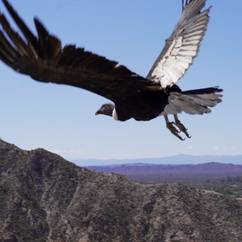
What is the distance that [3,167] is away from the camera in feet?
276

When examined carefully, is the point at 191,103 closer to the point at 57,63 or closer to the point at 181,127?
the point at 181,127

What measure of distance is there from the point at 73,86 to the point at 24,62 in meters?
0.46

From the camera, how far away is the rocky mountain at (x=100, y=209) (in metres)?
70.8

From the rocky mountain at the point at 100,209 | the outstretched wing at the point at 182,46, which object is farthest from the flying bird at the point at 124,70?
the rocky mountain at the point at 100,209

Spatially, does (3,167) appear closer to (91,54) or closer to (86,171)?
(86,171)

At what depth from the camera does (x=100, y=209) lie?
73688 mm

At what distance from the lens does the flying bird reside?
9.96 feet

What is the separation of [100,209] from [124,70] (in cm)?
7129

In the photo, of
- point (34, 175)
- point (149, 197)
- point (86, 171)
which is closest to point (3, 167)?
point (34, 175)

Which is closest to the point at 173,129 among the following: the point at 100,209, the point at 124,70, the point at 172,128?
the point at 172,128

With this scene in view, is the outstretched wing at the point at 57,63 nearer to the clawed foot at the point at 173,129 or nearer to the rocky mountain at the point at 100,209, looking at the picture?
the clawed foot at the point at 173,129

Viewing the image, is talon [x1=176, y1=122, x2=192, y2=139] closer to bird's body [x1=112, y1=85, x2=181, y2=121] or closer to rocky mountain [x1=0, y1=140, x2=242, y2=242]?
bird's body [x1=112, y1=85, x2=181, y2=121]

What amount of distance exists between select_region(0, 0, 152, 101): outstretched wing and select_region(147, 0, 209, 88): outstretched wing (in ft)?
1.83

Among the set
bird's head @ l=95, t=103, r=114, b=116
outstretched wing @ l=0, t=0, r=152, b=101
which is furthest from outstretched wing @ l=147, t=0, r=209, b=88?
outstretched wing @ l=0, t=0, r=152, b=101
